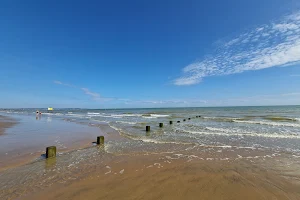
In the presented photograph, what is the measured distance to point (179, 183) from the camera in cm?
500

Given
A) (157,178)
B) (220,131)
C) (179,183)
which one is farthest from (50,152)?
(220,131)

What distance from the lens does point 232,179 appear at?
527 cm

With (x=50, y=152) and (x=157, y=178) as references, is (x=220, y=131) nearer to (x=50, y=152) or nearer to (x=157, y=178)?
(x=157, y=178)

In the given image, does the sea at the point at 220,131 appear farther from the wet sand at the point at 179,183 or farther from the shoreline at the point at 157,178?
the wet sand at the point at 179,183

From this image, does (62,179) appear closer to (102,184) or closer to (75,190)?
(75,190)

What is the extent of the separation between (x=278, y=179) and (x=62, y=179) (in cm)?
743

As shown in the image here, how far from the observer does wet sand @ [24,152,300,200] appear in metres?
4.31

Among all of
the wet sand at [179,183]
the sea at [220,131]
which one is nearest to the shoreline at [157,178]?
the wet sand at [179,183]

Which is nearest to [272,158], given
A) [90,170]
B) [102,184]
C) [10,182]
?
[102,184]

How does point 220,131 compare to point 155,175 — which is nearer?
point 155,175

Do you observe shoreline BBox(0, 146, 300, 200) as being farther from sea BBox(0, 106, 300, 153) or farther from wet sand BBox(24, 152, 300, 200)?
sea BBox(0, 106, 300, 153)

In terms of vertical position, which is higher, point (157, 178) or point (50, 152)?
point (50, 152)

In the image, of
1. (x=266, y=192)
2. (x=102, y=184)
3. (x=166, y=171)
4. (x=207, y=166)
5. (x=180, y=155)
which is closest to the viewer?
(x=266, y=192)

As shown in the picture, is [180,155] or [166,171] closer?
[166,171]
